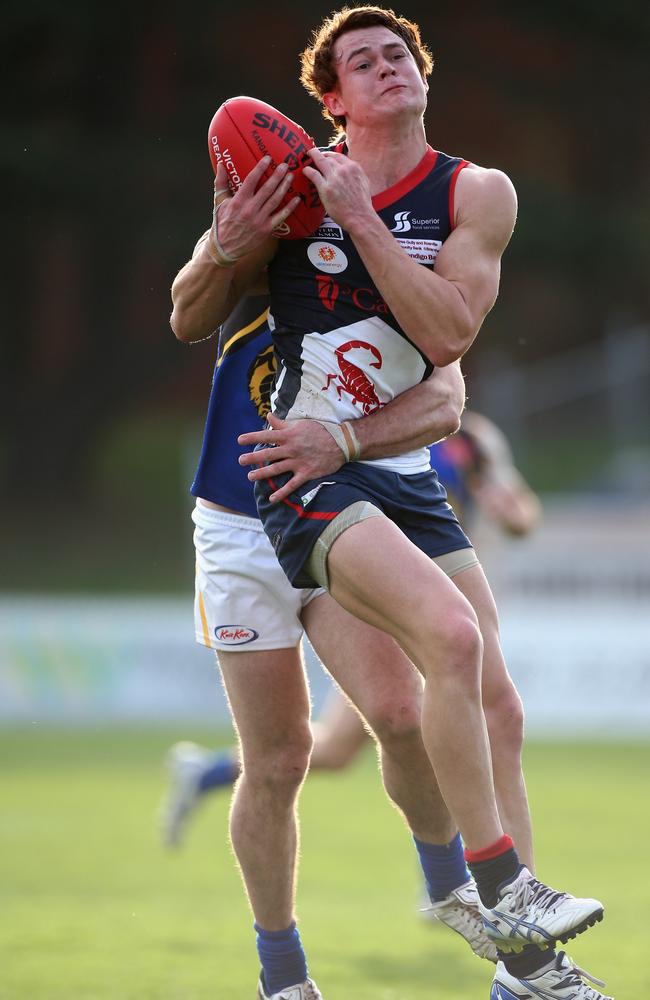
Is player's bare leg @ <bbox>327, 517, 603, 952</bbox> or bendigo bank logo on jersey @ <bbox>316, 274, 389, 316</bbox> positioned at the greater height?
bendigo bank logo on jersey @ <bbox>316, 274, 389, 316</bbox>

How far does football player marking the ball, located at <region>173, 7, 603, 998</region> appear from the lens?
3883 millimetres

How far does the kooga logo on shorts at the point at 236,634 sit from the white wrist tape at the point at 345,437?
716mm

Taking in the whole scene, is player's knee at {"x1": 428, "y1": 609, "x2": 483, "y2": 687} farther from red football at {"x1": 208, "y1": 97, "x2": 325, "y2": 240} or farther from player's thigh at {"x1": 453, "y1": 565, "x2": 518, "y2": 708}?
red football at {"x1": 208, "y1": 97, "x2": 325, "y2": 240}

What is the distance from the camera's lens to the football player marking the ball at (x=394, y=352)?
3883 millimetres

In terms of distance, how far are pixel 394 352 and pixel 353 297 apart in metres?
0.19

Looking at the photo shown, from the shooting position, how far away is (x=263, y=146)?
4.11 metres

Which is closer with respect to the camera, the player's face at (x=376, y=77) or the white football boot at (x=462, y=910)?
the player's face at (x=376, y=77)

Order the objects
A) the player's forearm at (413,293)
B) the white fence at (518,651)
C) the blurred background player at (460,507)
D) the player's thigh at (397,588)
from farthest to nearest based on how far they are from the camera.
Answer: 1. the white fence at (518,651)
2. the blurred background player at (460,507)
3. the player's forearm at (413,293)
4. the player's thigh at (397,588)

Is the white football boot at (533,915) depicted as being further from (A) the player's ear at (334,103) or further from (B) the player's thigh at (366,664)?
(A) the player's ear at (334,103)

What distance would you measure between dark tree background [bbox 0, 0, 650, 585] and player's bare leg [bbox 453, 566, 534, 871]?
14.6m

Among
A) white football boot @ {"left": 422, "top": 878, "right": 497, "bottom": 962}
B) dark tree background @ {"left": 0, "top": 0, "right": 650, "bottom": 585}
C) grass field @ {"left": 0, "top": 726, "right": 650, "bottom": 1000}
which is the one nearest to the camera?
white football boot @ {"left": 422, "top": 878, "right": 497, "bottom": 962}

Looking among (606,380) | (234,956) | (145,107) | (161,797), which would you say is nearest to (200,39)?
(145,107)

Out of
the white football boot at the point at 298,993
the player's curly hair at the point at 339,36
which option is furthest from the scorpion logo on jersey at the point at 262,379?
the white football boot at the point at 298,993

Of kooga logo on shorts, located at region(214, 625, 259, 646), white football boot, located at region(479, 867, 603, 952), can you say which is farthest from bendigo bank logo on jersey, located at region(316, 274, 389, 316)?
white football boot, located at region(479, 867, 603, 952)
